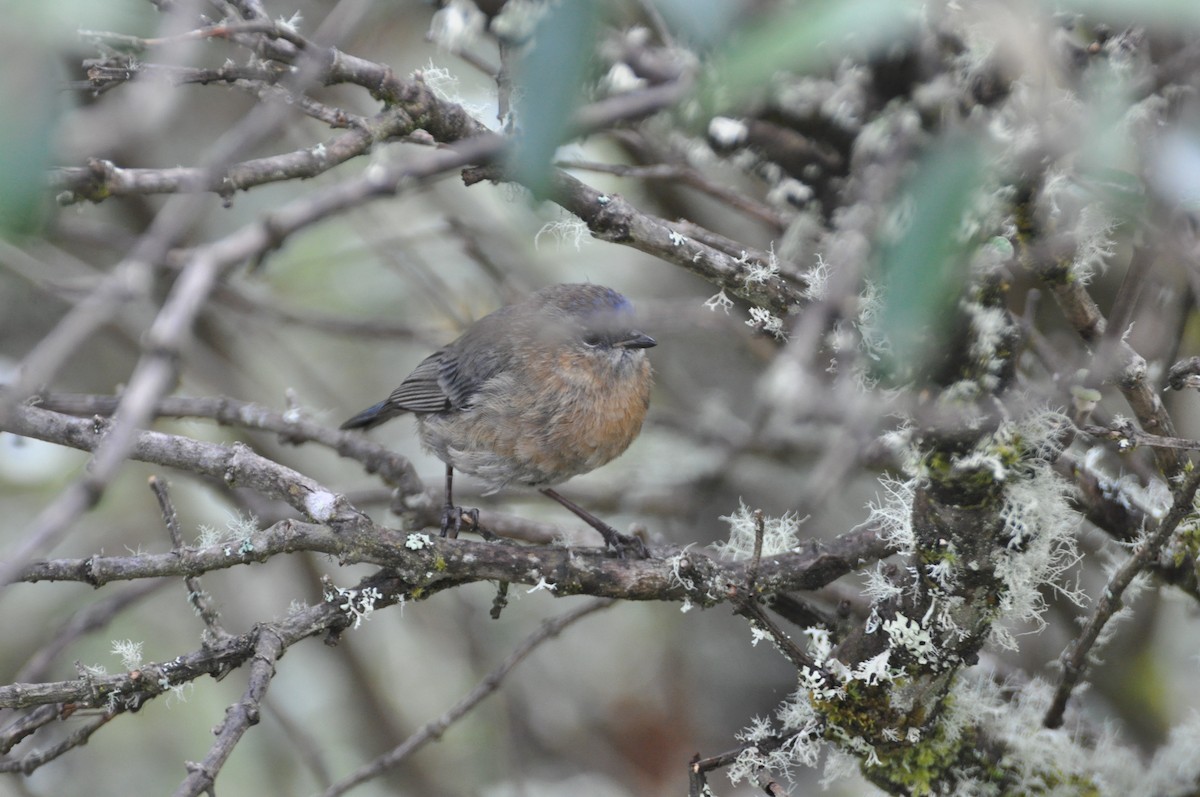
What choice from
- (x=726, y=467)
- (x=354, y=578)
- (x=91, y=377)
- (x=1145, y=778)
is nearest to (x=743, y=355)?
(x=726, y=467)

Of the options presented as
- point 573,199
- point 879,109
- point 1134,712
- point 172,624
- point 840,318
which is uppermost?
point 879,109

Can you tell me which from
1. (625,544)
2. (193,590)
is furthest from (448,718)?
(193,590)

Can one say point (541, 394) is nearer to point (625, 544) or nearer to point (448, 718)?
point (625, 544)

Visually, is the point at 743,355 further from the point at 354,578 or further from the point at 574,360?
the point at 354,578

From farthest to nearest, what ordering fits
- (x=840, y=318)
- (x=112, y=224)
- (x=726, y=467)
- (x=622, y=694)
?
1. (x=622, y=694)
2. (x=112, y=224)
3. (x=726, y=467)
4. (x=840, y=318)

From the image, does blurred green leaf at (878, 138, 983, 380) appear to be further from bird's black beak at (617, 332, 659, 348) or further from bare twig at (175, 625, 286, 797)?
bird's black beak at (617, 332, 659, 348)

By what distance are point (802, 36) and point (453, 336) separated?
179 inches

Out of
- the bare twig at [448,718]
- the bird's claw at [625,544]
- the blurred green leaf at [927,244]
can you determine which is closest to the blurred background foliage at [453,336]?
the bird's claw at [625,544]

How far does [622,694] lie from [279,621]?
3.93 m

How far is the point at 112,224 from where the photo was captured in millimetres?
5609

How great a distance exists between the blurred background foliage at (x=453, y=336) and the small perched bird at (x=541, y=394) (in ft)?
1.06

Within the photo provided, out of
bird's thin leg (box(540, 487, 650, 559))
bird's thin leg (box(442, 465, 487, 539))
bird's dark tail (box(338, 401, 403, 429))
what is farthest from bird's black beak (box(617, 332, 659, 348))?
bird's dark tail (box(338, 401, 403, 429))

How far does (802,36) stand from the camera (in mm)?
1194

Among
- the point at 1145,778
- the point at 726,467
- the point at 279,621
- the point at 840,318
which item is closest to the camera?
the point at 840,318
